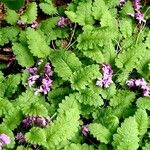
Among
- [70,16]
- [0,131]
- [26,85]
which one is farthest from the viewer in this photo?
[70,16]

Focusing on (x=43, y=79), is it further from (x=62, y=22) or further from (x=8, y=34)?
(x=62, y=22)

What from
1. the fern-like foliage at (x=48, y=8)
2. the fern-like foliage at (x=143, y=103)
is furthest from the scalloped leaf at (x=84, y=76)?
the fern-like foliage at (x=48, y=8)

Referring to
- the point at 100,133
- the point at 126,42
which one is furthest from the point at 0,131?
the point at 126,42

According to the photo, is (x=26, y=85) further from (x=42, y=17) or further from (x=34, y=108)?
(x=42, y=17)

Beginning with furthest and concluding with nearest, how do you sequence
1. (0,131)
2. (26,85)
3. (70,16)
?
(70,16)
(26,85)
(0,131)

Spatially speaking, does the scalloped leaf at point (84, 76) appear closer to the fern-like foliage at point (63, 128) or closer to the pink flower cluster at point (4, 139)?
the fern-like foliage at point (63, 128)

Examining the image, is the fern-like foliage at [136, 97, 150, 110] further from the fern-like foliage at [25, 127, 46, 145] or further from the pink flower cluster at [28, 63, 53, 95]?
the fern-like foliage at [25, 127, 46, 145]
